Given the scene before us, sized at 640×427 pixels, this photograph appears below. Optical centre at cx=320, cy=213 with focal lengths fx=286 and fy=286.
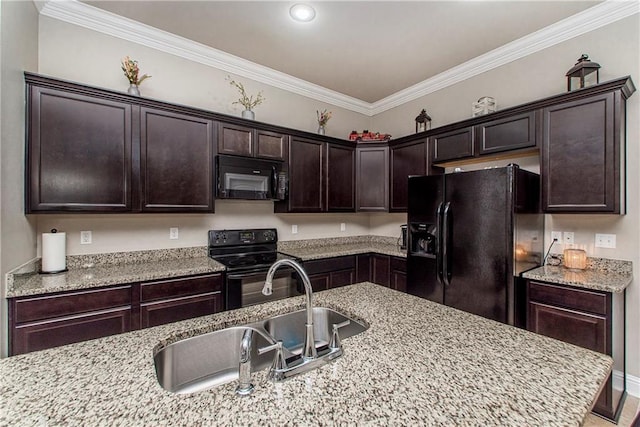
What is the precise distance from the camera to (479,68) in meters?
3.17

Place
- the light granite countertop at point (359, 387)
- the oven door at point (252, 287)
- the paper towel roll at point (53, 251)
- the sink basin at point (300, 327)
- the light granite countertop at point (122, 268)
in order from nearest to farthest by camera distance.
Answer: the light granite countertop at point (359, 387), the sink basin at point (300, 327), the light granite countertop at point (122, 268), the paper towel roll at point (53, 251), the oven door at point (252, 287)

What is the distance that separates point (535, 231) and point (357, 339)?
226cm

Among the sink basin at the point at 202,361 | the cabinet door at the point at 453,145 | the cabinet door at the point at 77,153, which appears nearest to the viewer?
the sink basin at the point at 202,361

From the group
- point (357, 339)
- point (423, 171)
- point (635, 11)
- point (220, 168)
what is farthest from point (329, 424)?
point (635, 11)

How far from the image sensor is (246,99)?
313 cm

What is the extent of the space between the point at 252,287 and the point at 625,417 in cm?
288

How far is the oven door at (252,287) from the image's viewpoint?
8.09 ft

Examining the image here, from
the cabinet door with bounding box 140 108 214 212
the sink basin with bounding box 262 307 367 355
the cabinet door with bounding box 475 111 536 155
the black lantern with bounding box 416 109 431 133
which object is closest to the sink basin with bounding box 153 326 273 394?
the sink basin with bounding box 262 307 367 355

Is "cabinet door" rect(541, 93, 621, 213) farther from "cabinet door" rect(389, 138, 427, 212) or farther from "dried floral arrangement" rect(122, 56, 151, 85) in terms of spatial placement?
"dried floral arrangement" rect(122, 56, 151, 85)

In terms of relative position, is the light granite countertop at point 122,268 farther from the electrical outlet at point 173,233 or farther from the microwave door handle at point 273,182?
the microwave door handle at point 273,182

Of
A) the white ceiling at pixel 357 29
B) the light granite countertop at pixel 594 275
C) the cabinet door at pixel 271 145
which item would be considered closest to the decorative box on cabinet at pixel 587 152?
the light granite countertop at pixel 594 275

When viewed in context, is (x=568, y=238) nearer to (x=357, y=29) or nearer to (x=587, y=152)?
(x=587, y=152)

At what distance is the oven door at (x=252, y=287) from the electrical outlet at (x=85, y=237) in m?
1.21

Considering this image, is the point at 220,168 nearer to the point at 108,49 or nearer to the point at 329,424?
the point at 108,49
